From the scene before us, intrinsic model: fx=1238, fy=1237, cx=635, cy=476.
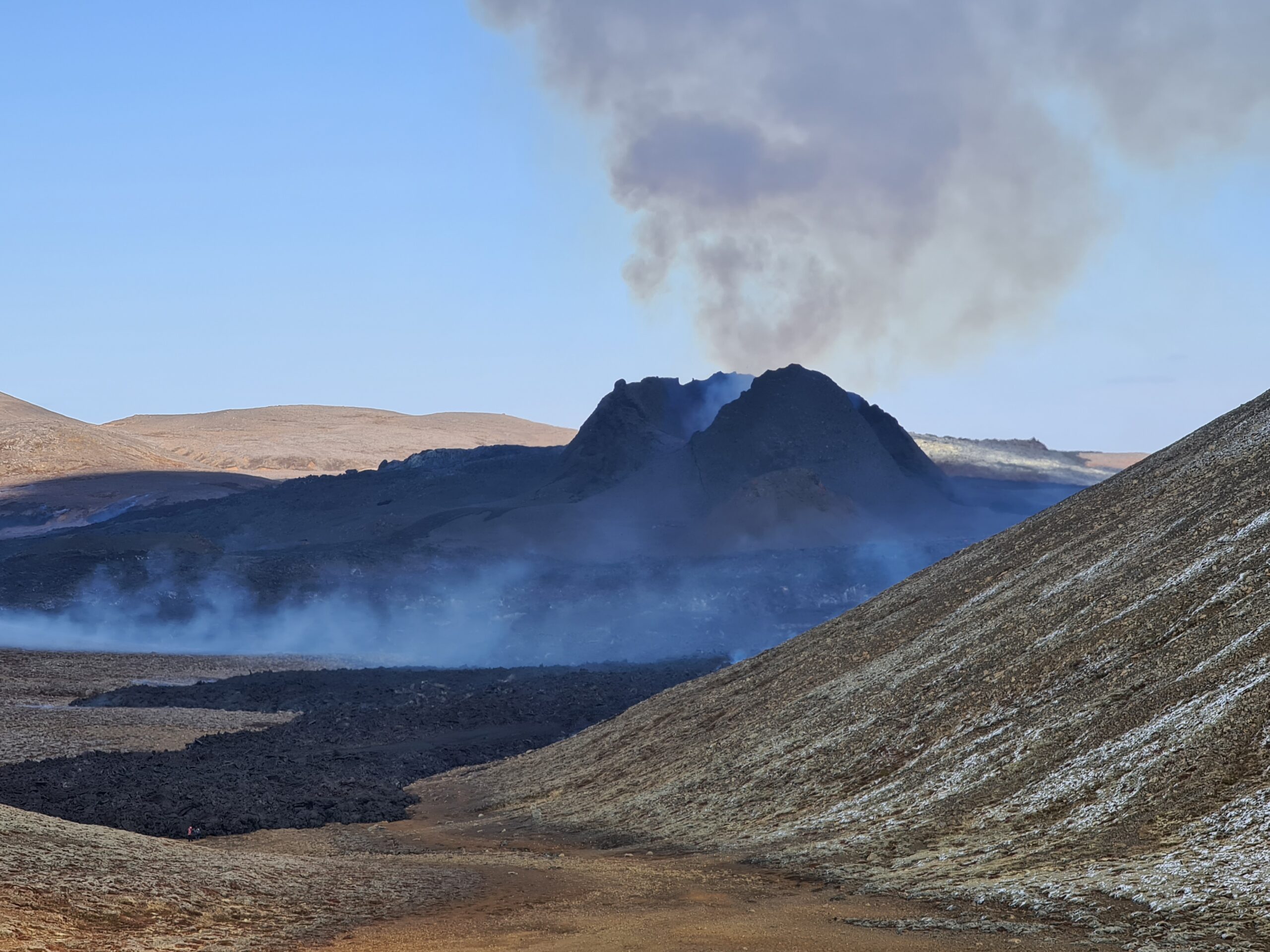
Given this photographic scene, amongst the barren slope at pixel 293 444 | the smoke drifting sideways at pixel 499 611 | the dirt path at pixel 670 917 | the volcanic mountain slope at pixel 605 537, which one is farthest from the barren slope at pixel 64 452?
the dirt path at pixel 670 917

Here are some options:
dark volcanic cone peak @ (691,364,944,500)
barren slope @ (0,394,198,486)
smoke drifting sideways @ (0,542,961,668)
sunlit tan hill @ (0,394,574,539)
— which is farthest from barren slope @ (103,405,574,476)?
smoke drifting sideways @ (0,542,961,668)

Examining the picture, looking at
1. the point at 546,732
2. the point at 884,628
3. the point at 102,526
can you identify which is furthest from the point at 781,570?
the point at 102,526

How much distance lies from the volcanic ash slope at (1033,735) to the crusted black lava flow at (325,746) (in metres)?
4.05

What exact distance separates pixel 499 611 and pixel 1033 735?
5063 centimetres

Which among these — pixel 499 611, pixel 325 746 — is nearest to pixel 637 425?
pixel 499 611

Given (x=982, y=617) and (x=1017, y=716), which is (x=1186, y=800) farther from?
(x=982, y=617)

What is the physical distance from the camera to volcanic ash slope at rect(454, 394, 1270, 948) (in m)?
11.0

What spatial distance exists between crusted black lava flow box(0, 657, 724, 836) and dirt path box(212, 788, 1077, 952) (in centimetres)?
636

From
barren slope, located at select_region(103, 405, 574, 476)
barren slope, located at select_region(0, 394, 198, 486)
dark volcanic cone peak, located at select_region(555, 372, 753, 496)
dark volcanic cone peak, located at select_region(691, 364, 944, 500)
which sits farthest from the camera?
barren slope, located at select_region(103, 405, 574, 476)

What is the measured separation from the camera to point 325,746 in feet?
101

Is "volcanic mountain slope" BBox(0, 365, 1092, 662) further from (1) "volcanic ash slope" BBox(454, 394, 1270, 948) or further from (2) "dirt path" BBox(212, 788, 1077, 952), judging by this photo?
(2) "dirt path" BBox(212, 788, 1077, 952)

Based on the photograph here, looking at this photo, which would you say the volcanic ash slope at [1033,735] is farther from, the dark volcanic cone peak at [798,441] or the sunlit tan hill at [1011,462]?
the sunlit tan hill at [1011,462]

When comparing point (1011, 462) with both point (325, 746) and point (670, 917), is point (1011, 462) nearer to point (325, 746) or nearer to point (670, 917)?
point (325, 746)

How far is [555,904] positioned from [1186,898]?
19.4 feet
